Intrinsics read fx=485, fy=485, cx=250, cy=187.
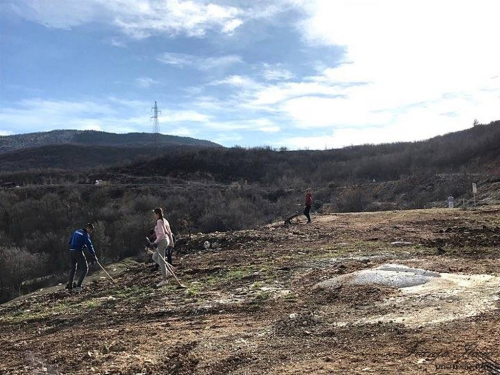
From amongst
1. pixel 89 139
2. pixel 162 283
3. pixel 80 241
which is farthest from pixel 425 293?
pixel 89 139

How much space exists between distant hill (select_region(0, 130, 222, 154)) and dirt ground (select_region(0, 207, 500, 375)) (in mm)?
119021

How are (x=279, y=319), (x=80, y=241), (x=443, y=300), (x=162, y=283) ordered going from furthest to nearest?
(x=80, y=241) < (x=162, y=283) < (x=279, y=319) < (x=443, y=300)

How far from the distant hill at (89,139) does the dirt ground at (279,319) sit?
119 m

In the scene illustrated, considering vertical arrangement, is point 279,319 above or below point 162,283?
above

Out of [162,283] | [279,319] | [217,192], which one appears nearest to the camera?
[279,319]

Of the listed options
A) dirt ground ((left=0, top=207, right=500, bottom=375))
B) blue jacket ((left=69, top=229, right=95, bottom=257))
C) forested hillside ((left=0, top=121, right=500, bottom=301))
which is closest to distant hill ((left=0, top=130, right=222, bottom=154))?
forested hillside ((left=0, top=121, right=500, bottom=301))

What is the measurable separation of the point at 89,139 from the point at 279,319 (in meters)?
142

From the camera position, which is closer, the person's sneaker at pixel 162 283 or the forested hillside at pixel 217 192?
the person's sneaker at pixel 162 283

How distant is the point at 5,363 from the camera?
6195 millimetres

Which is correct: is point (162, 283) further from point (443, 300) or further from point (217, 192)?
point (217, 192)

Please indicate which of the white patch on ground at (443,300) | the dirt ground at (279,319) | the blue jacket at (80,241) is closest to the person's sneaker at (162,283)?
the dirt ground at (279,319)

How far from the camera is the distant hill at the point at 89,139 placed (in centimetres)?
13162

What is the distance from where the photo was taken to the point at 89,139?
139625 millimetres

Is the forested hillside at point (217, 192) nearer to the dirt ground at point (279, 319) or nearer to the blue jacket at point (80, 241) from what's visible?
the blue jacket at point (80, 241)
